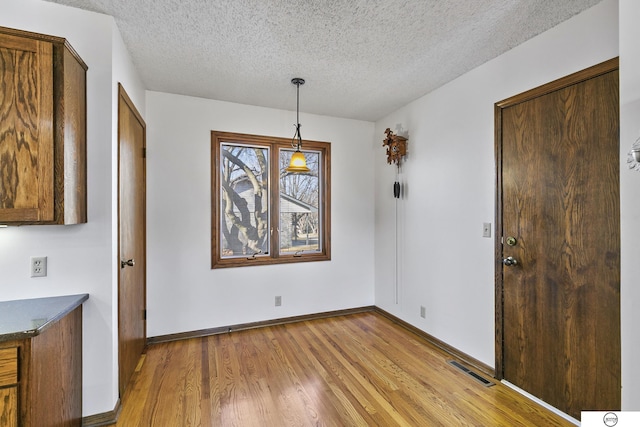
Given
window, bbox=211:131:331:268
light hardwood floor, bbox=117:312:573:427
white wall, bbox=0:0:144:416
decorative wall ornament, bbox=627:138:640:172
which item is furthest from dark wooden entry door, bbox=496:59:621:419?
white wall, bbox=0:0:144:416

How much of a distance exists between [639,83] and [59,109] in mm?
2782

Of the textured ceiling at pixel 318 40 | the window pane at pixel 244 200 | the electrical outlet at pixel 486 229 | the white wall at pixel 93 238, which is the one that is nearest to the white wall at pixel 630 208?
the textured ceiling at pixel 318 40

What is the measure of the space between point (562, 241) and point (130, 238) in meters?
3.15

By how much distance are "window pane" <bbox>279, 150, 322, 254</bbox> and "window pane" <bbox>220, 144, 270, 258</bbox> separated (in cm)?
22

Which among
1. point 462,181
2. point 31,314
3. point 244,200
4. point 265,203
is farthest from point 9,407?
point 462,181

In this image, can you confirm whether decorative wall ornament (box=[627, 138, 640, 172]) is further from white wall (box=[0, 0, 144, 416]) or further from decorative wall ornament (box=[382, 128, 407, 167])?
white wall (box=[0, 0, 144, 416])

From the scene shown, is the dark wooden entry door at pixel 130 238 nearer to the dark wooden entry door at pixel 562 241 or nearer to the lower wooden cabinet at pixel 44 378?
the lower wooden cabinet at pixel 44 378

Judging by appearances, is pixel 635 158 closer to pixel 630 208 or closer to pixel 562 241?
pixel 630 208

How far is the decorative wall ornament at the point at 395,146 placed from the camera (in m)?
3.32

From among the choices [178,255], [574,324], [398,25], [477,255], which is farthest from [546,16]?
[178,255]

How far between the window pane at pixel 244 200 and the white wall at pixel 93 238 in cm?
147

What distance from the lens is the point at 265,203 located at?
11.5ft

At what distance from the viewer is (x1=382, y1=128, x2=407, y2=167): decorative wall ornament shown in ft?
10.9

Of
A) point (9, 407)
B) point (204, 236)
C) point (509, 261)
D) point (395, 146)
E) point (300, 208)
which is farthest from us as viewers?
point (300, 208)
